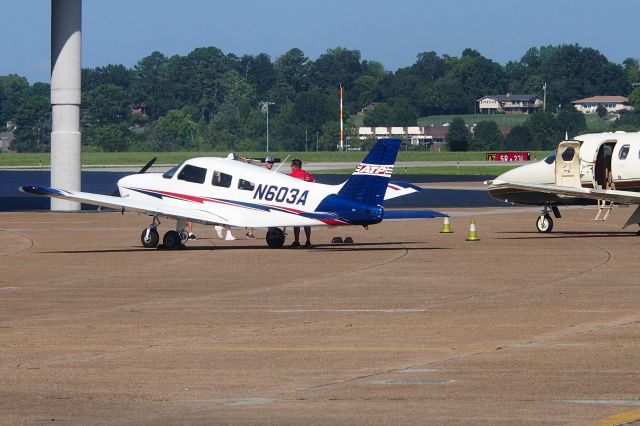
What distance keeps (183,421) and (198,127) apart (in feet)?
596

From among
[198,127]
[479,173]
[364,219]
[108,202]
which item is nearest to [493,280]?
[364,219]

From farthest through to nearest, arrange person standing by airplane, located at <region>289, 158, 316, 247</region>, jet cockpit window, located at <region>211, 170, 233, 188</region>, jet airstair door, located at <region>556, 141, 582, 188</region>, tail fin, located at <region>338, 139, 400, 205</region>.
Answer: jet airstair door, located at <region>556, 141, 582, 188</region> < person standing by airplane, located at <region>289, 158, 316, 247</region> < jet cockpit window, located at <region>211, 170, 233, 188</region> < tail fin, located at <region>338, 139, 400, 205</region>

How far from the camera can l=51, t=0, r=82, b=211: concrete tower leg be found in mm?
45188

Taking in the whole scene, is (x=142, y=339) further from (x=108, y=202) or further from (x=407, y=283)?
(x=108, y=202)

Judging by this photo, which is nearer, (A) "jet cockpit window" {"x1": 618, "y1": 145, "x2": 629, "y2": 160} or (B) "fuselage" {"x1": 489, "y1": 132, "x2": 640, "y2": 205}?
(B) "fuselage" {"x1": 489, "y1": 132, "x2": 640, "y2": 205}

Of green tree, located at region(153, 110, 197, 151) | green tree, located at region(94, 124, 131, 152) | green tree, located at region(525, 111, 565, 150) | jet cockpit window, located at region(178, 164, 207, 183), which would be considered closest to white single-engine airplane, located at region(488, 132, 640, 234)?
jet cockpit window, located at region(178, 164, 207, 183)

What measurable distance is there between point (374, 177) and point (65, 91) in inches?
783

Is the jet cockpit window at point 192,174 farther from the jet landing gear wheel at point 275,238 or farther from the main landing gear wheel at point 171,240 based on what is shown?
the jet landing gear wheel at point 275,238

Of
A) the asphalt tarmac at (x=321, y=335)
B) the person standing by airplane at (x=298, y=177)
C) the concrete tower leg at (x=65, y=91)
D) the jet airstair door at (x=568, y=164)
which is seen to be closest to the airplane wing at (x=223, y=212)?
the asphalt tarmac at (x=321, y=335)

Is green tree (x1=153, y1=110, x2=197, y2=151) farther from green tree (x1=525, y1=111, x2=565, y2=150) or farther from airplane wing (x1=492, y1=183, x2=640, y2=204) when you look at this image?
airplane wing (x1=492, y1=183, x2=640, y2=204)

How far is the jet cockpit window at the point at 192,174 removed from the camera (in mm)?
30375

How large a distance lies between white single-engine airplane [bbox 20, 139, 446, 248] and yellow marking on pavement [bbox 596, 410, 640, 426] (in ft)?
55.7

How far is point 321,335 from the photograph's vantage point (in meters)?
16.3

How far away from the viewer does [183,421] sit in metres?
11.1
